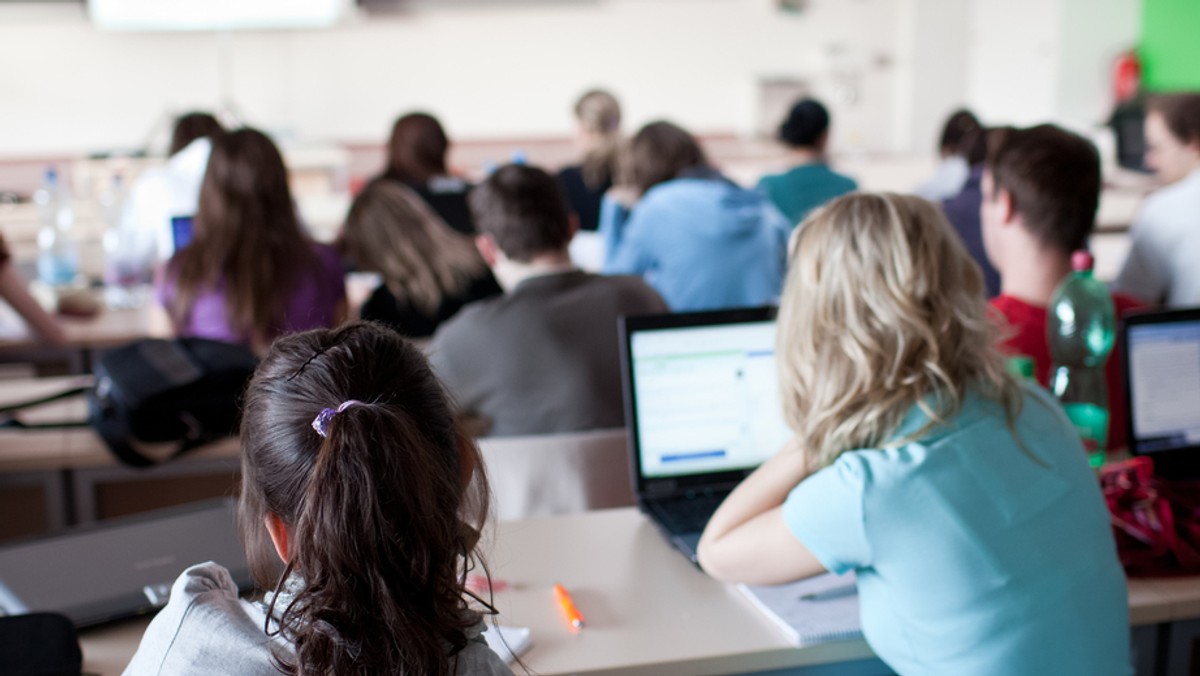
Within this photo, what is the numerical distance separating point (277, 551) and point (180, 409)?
4.71 feet

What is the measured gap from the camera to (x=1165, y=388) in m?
2.00

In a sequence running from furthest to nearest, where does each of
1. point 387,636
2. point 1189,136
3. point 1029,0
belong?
point 1029,0 < point 1189,136 < point 387,636

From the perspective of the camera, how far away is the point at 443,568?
1003 millimetres

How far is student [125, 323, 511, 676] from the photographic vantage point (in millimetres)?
952

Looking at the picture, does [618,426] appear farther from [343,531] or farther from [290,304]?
[343,531]

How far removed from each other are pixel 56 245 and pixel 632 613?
338 centimetres

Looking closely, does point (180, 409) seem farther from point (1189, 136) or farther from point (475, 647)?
point (1189, 136)

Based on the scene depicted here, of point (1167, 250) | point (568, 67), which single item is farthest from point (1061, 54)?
point (1167, 250)

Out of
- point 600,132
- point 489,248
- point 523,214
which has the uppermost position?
point 600,132

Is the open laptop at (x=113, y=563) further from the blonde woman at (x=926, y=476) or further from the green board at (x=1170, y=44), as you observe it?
the green board at (x=1170, y=44)

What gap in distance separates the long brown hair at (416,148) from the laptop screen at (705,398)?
285cm

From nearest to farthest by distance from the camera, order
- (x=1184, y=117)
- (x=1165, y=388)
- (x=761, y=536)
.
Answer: (x=761, y=536), (x=1165, y=388), (x=1184, y=117)

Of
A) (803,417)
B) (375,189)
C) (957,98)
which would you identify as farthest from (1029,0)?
(803,417)

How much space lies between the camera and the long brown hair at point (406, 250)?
10.3ft
